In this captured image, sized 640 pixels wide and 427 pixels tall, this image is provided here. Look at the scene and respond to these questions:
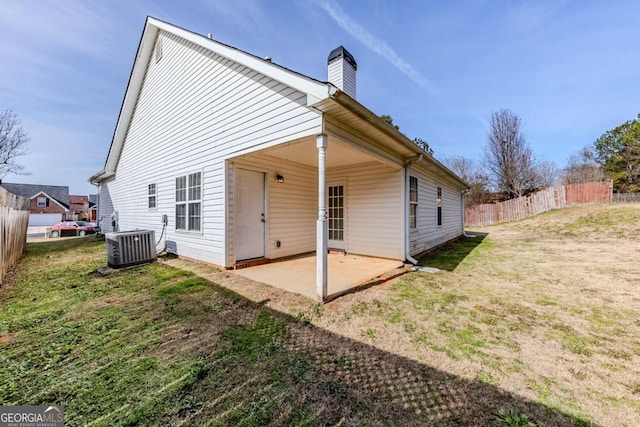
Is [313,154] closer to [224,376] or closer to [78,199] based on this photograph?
[224,376]

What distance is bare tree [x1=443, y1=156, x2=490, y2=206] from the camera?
23.7 metres

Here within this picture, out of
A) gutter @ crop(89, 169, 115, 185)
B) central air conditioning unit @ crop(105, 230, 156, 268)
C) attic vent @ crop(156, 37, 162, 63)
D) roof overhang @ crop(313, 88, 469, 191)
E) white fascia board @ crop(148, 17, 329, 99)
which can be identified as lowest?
central air conditioning unit @ crop(105, 230, 156, 268)

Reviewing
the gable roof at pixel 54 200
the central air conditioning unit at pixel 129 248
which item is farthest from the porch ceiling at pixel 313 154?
the gable roof at pixel 54 200

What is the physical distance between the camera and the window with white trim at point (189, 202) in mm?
6211

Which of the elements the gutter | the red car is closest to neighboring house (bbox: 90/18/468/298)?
the gutter

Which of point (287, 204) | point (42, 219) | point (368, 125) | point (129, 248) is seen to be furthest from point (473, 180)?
point (42, 219)

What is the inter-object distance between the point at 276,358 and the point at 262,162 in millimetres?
4579

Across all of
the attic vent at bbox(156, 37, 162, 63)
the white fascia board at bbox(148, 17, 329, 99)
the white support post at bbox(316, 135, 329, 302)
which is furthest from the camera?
the attic vent at bbox(156, 37, 162, 63)

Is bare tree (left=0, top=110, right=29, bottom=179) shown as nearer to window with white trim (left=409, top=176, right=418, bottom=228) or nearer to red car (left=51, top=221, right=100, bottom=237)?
red car (left=51, top=221, right=100, bottom=237)

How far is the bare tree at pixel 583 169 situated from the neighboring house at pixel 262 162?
2661 centimetres

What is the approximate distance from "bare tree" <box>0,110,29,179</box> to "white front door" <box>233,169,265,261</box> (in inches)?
981

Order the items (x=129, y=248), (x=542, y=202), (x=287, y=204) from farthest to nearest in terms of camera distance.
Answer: (x=542, y=202)
(x=287, y=204)
(x=129, y=248)

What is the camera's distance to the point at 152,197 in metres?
8.13

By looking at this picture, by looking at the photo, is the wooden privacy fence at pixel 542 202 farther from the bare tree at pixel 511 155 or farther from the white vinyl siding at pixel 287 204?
the white vinyl siding at pixel 287 204
